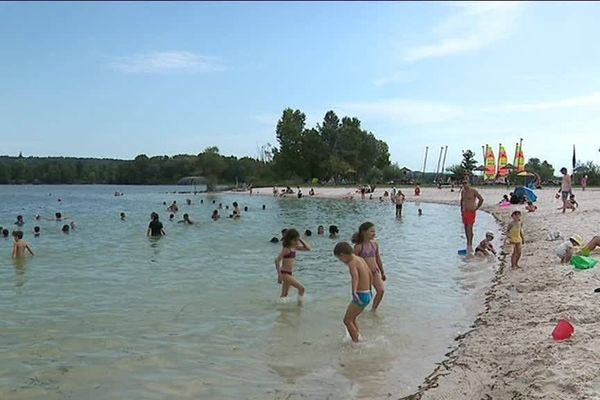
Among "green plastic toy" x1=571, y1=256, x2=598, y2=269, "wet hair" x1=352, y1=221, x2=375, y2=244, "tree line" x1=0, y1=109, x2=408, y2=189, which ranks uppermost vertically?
"tree line" x1=0, y1=109, x2=408, y2=189

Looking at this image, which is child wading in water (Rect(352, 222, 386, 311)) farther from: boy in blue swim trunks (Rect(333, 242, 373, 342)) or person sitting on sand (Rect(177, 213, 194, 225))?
person sitting on sand (Rect(177, 213, 194, 225))

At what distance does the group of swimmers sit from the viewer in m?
6.79

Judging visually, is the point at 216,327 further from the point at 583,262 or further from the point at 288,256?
the point at 583,262

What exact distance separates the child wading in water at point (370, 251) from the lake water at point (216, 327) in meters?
0.51

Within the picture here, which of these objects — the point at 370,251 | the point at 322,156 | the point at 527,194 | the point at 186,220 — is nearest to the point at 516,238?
the point at 370,251

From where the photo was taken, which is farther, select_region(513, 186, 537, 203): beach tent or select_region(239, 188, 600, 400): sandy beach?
select_region(513, 186, 537, 203): beach tent

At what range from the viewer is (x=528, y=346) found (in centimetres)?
633

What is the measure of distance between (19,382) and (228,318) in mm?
3322

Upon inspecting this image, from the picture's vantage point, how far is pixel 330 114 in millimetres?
92938

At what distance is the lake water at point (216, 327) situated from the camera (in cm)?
596

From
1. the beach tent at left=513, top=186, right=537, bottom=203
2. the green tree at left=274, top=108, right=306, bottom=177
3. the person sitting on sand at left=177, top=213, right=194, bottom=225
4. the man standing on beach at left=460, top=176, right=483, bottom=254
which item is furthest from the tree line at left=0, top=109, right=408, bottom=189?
the man standing on beach at left=460, top=176, right=483, bottom=254

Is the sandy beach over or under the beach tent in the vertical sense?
under

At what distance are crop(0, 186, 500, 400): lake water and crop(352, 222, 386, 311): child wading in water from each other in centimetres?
51

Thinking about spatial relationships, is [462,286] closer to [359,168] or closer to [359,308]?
[359,308]
